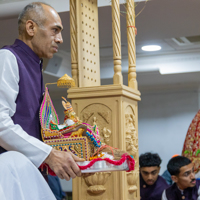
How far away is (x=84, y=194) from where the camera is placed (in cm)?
242

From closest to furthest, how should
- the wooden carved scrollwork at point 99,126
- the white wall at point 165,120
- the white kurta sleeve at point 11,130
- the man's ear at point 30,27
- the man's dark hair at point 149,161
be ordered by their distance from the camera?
the white kurta sleeve at point 11,130, the man's ear at point 30,27, the wooden carved scrollwork at point 99,126, the man's dark hair at point 149,161, the white wall at point 165,120

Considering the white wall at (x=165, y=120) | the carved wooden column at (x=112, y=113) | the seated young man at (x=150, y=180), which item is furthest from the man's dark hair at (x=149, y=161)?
the white wall at (x=165, y=120)

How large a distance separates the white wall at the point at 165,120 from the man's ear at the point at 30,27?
7.42 m

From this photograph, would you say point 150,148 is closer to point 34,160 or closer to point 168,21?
point 168,21

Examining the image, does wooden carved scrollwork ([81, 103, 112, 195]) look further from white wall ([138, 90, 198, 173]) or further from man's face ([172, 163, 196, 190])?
white wall ([138, 90, 198, 173])

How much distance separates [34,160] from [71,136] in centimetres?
25

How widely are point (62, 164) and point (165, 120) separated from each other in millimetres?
7688

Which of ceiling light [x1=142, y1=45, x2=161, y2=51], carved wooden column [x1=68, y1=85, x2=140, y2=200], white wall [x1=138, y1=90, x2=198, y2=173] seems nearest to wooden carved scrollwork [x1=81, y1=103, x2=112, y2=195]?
carved wooden column [x1=68, y1=85, x2=140, y2=200]

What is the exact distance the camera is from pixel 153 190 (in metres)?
4.09

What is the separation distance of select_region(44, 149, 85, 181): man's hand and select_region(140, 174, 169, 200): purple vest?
9.00 ft

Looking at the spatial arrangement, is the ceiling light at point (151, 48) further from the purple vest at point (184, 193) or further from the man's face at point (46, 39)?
the man's face at point (46, 39)

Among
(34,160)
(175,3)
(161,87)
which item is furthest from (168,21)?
(161,87)

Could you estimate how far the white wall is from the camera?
873 cm

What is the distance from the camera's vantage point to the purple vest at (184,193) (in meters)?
3.60
